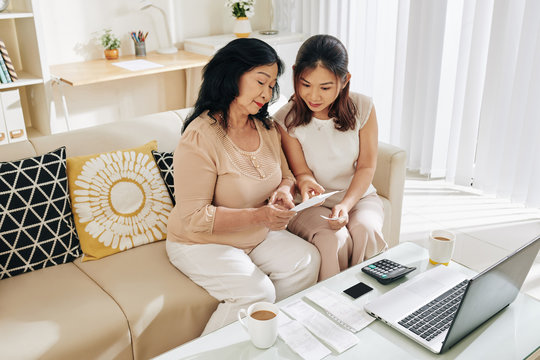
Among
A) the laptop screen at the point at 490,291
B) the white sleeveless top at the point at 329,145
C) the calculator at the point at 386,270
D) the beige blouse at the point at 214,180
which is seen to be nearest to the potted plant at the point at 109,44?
the white sleeveless top at the point at 329,145

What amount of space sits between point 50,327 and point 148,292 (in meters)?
0.28

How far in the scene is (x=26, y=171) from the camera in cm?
165

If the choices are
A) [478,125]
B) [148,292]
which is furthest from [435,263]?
[478,125]

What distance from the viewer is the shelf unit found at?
9.09ft

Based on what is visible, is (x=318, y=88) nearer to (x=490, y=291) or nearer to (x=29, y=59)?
(x=490, y=291)

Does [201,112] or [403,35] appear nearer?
[201,112]

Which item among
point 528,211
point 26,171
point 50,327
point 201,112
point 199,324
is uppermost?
point 201,112

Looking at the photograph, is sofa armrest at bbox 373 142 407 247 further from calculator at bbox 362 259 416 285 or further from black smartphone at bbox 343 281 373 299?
black smartphone at bbox 343 281 373 299

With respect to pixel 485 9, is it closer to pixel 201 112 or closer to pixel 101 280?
pixel 201 112

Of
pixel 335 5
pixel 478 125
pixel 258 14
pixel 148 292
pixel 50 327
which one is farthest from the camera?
pixel 258 14

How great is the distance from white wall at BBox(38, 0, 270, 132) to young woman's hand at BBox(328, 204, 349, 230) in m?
1.97

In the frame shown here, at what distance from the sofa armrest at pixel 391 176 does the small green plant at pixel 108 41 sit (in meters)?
2.03

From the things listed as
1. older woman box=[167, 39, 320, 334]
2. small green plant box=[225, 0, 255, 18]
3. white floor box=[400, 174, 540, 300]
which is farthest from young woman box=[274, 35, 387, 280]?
small green plant box=[225, 0, 255, 18]

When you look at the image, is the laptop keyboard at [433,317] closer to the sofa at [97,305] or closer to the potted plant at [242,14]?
the sofa at [97,305]
